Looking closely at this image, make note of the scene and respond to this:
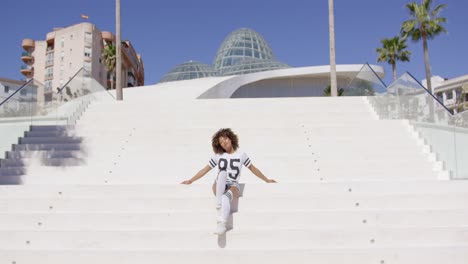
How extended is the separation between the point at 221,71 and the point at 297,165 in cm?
4487

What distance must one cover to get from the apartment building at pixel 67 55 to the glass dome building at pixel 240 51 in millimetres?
13751

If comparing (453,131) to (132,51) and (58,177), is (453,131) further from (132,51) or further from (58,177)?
(132,51)

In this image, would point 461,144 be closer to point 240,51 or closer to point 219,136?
point 219,136

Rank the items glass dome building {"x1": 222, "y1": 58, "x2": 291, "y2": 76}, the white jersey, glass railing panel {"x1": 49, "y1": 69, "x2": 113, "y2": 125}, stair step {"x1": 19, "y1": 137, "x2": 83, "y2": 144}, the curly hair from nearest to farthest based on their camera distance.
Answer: the white jersey < the curly hair < stair step {"x1": 19, "y1": 137, "x2": 83, "y2": 144} < glass railing panel {"x1": 49, "y1": 69, "x2": 113, "y2": 125} < glass dome building {"x1": 222, "y1": 58, "x2": 291, "y2": 76}

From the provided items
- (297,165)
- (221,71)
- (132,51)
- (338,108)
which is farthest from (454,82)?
(297,165)

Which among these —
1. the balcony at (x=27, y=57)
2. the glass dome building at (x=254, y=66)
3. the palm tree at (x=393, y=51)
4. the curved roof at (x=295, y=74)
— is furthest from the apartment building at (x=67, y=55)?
the palm tree at (x=393, y=51)

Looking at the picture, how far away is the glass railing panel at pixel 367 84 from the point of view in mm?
10288

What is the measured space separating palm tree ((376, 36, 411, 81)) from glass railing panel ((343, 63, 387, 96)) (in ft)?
76.2

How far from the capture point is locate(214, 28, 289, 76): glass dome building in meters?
50.9

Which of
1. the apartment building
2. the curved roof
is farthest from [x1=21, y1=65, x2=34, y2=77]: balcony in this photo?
the curved roof

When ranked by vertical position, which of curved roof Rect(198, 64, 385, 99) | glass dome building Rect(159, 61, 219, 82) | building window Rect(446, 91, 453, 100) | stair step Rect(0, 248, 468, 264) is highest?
glass dome building Rect(159, 61, 219, 82)

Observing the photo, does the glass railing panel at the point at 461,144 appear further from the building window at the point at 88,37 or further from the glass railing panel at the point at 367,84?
the building window at the point at 88,37

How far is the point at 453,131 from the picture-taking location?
239 inches

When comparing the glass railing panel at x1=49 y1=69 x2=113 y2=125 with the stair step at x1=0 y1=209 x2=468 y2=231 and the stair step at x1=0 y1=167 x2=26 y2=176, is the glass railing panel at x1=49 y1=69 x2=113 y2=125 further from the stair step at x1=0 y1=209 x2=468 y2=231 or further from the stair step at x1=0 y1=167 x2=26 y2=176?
the stair step at x1=0 y1=209 x2=468 y2=231
